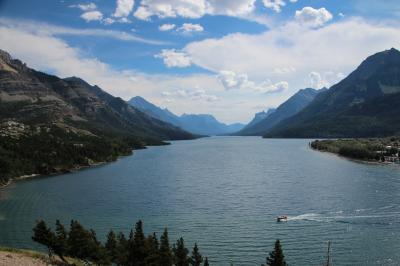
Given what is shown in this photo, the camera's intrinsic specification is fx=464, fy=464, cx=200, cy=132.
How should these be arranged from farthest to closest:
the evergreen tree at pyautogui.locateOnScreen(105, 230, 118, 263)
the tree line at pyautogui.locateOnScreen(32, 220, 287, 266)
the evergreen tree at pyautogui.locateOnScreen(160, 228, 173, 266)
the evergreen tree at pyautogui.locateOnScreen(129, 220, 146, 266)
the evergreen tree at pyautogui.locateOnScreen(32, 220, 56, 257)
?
the evergreen tree at pyautogui.locateOnScreen(32, 220, 56, 257) → the evergreen tree at pyautogui.locateOnScreen(105, 230, 118, 263) → the evergreen tree at pyautogui.locateOnScreen(129, 220, 146, 266) → the tree line at pyautogui.locateOnScreen(32, 220, 287, 266) → the evergreen tree at pyautogui.locateOnScreen(160, 228, 173, 266)

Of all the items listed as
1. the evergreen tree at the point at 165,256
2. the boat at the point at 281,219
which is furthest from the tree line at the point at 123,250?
the boat at the point at 281,219

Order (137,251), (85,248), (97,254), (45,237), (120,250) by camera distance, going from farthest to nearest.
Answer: (45,237) < (120,250) < (85,248) < (97,254) < (137,251)

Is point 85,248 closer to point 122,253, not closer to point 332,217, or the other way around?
point 122,253

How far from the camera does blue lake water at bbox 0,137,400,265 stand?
9594 cm

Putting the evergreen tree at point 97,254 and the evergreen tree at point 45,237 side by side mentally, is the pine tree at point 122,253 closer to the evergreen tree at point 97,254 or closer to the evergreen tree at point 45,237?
the evergreen tree at point 97,254

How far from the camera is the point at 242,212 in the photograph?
12731cm

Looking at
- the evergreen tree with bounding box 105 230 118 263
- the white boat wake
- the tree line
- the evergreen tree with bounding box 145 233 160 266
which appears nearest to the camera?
the evergreen tree with bounding box 145 233 160 266

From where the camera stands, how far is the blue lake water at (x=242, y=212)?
315 feet

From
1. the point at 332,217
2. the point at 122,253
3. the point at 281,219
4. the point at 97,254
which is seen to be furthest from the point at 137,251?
the point at 332,217

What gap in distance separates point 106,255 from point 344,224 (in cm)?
6070

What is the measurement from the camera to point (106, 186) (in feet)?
611

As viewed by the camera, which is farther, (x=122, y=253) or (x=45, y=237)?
(x=45, y=237)

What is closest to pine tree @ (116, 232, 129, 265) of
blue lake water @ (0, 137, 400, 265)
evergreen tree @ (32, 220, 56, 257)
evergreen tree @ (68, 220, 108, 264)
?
evergreen tree @ (68, 220, 108, 264)

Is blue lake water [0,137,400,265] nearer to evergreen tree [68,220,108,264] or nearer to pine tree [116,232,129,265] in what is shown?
pine tree [116,232,129,265]
